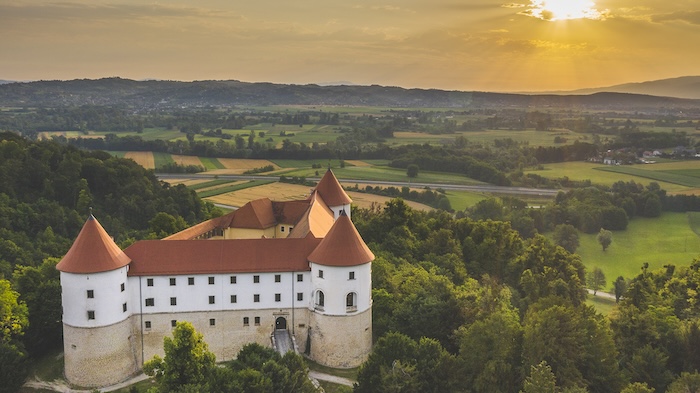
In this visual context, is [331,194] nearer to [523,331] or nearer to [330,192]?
[330,192]

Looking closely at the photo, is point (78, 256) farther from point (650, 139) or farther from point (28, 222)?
point (650, 139)

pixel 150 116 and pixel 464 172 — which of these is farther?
pixel 150 116

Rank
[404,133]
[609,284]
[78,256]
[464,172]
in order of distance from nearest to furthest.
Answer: [78,256] < [609,284] < [464,172] < [404,133]

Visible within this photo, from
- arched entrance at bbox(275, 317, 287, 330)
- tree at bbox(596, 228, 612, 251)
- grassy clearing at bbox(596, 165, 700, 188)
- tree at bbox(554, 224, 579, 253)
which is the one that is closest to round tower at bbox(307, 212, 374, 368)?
arched entrance at bbox(275, 317, 287, 330)

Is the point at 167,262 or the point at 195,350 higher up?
the point at 167,262

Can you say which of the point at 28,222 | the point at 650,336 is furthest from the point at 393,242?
the point at 28,222

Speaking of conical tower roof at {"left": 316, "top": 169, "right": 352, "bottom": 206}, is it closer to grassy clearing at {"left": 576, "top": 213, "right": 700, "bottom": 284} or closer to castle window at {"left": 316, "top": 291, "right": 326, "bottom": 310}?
castle window at {"left": 316, "top": 291, "right": 326, "bottom": 310}

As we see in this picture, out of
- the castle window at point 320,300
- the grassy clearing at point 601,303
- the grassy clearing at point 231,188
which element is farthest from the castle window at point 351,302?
the grassy clearing at point 231,188
